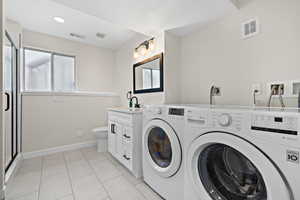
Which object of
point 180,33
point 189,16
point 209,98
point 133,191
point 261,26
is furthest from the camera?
point 180,33

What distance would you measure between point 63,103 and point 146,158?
2.07 metres

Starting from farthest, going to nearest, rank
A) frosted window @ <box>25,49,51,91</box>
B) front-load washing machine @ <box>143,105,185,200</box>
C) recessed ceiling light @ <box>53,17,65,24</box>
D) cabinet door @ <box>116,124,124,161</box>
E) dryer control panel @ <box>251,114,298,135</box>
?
Answer: frosted window @ <box>25,49,51,91</box>, recessed ceiling light @ <box>53,17,65,24</box>, cabinet door @ <box>116,124,124,161</box>, front-load washing machine @ <box>143,105,185,200</box>, dryer control panel @ <box>251,114,298,135</box>

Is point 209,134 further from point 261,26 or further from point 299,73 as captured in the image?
point 261,26

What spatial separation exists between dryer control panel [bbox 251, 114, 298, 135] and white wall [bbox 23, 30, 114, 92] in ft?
10.0

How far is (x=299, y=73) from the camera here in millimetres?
1099

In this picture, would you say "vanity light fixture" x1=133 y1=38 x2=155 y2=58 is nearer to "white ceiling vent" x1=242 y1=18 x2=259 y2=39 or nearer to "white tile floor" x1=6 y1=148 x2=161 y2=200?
"white ceiling vent" x1=242 y1=18 x2=259 y2=39

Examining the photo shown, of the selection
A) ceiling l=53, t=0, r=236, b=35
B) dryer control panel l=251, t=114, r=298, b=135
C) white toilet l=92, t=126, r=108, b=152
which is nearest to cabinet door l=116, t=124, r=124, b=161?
white toilet l=92, t=126, r=108, b=152

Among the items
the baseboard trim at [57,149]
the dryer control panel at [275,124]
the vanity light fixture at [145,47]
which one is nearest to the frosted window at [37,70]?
the baseboard trim at [57,149]

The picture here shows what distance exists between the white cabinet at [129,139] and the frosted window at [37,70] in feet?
5.62

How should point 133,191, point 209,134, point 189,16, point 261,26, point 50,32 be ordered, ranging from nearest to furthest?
point 209,134 → point 261,26 → point 133,191 → point 189,16 → point 50,32

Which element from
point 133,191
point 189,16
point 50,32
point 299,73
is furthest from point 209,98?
point 50,32

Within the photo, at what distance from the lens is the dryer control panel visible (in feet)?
1.91

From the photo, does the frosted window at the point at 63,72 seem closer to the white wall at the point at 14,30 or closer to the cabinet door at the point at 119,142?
the white wall at the point at 14,30

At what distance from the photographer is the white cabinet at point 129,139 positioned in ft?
5.41
